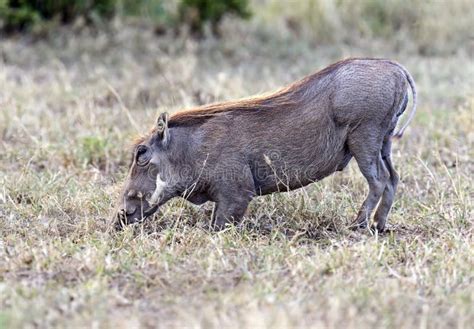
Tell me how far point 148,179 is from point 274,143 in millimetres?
749

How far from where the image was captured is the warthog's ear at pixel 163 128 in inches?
217

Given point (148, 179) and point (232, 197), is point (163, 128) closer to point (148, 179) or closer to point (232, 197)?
point (148, 179)

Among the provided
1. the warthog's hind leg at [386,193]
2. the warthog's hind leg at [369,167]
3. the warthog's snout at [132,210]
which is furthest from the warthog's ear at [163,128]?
the warthog's hind leg at [386,193]

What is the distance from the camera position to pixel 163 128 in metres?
5.54

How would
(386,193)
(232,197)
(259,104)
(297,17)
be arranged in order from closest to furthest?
(232,197) → (259,104) → (386,193) → (297,17)

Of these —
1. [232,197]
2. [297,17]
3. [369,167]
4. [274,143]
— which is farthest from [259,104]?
[297,17]

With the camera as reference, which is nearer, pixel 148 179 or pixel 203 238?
pixel 203 238

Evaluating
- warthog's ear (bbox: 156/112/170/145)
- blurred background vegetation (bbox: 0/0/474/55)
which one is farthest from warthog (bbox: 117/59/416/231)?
blurred background vegetation (bbox: 0/0/474/55)

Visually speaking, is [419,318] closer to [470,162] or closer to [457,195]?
[457,195]

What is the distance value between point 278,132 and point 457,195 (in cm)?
126

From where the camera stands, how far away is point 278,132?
217 inches

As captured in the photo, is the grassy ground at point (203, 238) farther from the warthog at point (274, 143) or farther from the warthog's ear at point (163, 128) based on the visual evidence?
the warthog's ear at point (163, 128)

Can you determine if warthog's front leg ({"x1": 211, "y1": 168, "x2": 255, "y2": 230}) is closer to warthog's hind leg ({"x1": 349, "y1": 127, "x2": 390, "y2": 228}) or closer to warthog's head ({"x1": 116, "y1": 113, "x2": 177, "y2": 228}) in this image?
warthog's head ({"x1": 116, "y1": 113, "x2": 177, "y2": 228})

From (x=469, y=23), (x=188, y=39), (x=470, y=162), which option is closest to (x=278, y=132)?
(x=470, y=162)
